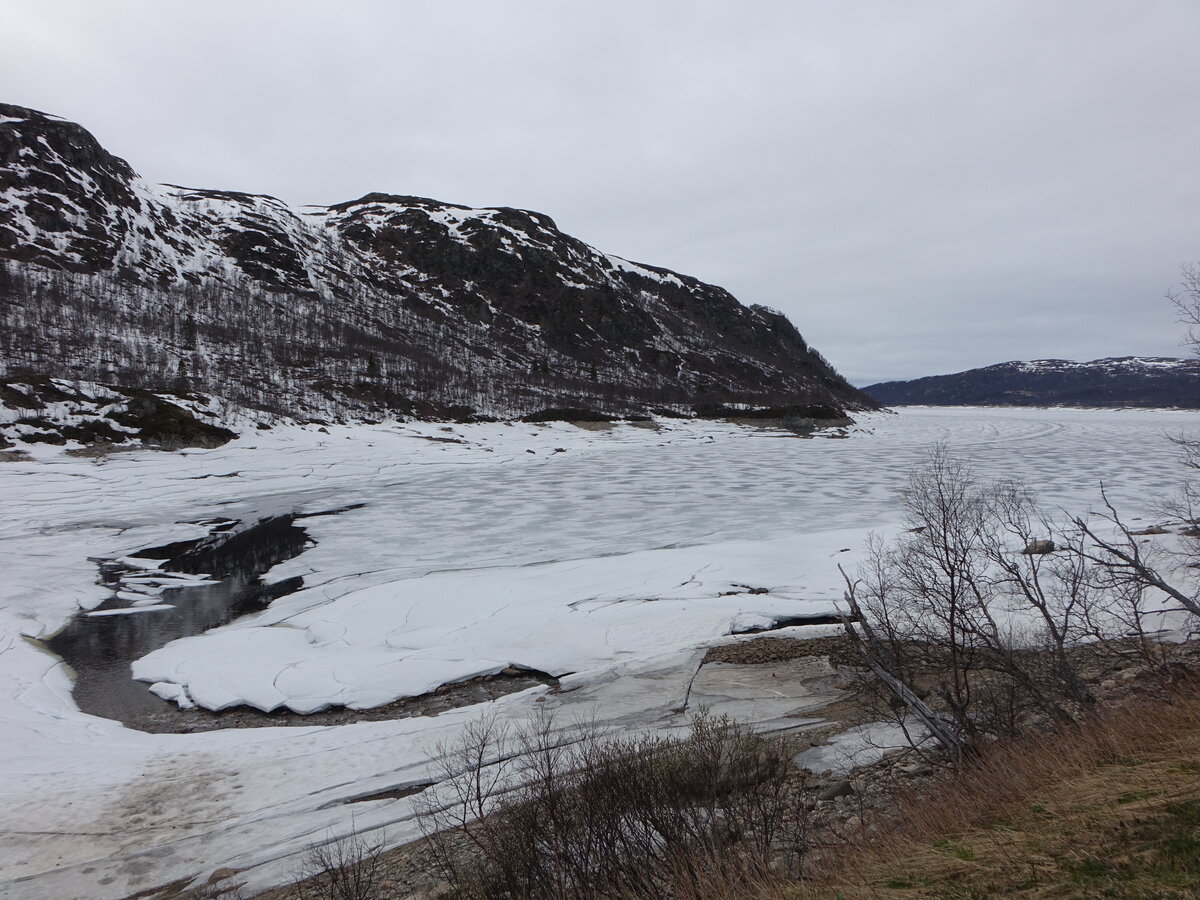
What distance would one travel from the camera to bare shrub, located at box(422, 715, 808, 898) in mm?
3873

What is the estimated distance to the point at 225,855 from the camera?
504 cm

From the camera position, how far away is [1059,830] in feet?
10.7

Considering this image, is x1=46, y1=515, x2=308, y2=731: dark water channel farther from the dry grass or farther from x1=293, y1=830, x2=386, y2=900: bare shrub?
the dry grass

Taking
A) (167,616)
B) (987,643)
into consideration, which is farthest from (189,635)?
(987,643)

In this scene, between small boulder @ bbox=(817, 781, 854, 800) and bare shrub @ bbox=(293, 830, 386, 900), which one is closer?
bare shrub @ bbox=(293, 830, 386, 900)

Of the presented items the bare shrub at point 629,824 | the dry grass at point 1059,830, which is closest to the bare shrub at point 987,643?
the dry grass at point 1059,830

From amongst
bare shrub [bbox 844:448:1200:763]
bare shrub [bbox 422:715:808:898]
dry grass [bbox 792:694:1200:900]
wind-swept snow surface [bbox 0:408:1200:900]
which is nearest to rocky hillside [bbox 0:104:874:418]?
wind-swept snow surface [bbox 0:408:1200:900]

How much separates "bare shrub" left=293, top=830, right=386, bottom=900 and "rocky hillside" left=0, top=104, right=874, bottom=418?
95.9ft

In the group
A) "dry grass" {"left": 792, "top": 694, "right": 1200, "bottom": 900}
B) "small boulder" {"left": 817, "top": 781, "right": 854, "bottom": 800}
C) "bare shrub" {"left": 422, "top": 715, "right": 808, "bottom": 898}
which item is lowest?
"small boulder" {"left": 817, "top": 781, "right": 854, "bottom": 800}

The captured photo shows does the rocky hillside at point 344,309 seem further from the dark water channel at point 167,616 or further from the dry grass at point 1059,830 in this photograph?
the dry grass at point 1059,830

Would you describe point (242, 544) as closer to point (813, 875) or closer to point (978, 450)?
point (813, 875)

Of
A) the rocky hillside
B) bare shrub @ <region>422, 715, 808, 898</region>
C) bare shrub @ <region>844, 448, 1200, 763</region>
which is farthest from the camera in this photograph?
the rocky hillside

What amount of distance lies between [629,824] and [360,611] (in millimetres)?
7608

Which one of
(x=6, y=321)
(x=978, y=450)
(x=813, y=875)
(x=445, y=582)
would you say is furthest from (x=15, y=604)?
(x=6, y=321)
